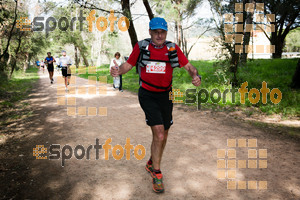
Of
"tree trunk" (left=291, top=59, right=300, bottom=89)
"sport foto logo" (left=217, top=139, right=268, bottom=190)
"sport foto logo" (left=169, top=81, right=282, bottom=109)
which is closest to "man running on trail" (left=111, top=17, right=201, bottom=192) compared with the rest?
"sport foto logo" (left=217, top=139, right=268, bottom=190)

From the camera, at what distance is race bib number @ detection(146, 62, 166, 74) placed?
2975 millimetres

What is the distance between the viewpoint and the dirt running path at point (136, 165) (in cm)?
303

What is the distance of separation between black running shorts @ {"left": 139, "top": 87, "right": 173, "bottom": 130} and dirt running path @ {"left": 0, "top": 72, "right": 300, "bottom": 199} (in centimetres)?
99

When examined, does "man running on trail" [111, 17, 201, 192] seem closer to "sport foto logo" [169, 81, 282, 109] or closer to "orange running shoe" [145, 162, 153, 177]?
"orange running shoe" [145, 162, 153, 177]

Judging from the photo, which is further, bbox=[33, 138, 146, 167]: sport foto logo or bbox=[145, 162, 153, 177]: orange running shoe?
bbox=[33, 138, 146, 167]: sport foto logo

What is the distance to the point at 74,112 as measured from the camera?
737cm

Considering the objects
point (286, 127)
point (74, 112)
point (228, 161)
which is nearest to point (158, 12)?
point (74, 112)

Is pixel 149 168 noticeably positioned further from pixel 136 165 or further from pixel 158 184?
pixel 158 184

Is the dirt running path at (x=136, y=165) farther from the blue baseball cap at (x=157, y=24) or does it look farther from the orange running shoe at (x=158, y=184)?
the blue baseball cap at (x=157, y=24)

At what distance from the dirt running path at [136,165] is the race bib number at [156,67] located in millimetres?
1715

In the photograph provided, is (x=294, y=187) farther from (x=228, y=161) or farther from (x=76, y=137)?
(x=76, y=137)

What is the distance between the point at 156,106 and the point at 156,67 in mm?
570

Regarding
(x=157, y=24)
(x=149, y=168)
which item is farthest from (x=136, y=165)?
(x=157, y=24)

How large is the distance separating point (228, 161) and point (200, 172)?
28.8 inches
